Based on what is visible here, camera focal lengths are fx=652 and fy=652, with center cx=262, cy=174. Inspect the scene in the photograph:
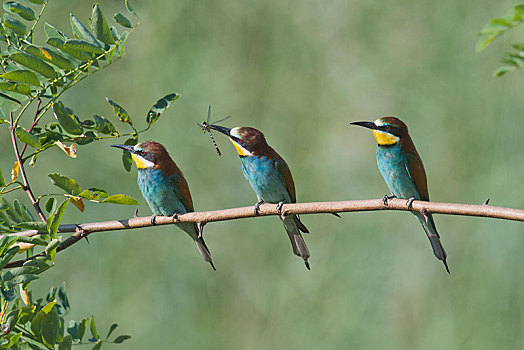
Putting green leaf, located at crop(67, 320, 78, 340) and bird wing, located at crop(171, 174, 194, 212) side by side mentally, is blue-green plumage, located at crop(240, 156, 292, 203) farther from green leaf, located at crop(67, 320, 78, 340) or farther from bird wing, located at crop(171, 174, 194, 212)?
green leaf, located at crop(67, 320, 78, 340)

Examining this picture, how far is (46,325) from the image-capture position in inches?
32.6

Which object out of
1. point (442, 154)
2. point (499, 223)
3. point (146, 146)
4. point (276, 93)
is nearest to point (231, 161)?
point (276, 93)

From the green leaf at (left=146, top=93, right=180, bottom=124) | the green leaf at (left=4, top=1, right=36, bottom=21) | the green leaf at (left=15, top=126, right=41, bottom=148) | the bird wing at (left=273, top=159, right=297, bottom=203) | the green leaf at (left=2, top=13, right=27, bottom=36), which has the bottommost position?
the bird wing at (left=273, top=159, right=297, bottom=203)

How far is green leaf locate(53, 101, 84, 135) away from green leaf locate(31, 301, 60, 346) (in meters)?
0.25

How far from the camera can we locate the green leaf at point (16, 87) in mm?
895

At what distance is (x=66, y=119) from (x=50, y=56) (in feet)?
0.30

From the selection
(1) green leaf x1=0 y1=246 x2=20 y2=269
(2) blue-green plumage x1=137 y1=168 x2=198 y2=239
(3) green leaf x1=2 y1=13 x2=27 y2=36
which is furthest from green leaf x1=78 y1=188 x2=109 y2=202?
(2) blue-green plumage x1=137 y1=168 x2=198 y2=239

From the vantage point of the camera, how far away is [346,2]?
311 centimetres

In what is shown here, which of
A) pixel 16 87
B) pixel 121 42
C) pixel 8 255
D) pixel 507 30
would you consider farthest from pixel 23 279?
pixel 507 30

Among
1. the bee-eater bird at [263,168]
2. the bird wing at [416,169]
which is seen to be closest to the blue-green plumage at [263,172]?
the bee-eater bird at [263,168]

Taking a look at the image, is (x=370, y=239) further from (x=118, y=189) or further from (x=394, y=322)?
(x=118, y=189)

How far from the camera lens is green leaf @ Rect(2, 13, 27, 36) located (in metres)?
0.92

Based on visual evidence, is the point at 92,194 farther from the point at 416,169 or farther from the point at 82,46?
the point at 416,169

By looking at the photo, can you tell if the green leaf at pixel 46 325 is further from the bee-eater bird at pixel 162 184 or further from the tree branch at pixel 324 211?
the bee-eater bird at pixel 162 184
